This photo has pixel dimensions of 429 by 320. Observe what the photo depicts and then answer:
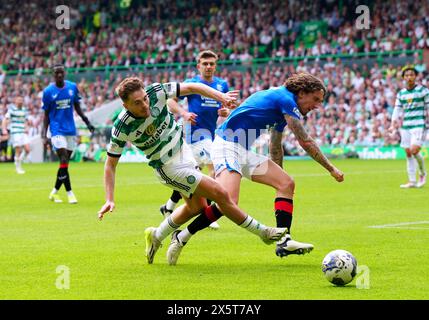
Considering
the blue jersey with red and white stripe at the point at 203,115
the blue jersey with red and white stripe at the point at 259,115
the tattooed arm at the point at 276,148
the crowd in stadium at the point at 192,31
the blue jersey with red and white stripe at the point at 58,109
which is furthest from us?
the crowd in stadium at the point at 192,31

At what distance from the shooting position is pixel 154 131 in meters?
8.59

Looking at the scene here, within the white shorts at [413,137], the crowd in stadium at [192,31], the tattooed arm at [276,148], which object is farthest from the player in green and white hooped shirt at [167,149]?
the crowd in stadium at [192,31]

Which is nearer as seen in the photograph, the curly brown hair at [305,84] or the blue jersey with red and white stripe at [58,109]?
the curly brown hair at [305,84]

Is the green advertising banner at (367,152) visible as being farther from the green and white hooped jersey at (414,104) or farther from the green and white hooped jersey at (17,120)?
the green and white hooped jersey at (414,104)

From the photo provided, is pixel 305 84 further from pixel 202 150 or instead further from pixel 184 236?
pixel 202 150

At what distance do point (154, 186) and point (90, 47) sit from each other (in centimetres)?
2693

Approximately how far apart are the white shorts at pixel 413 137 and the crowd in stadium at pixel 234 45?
1315 centimetres

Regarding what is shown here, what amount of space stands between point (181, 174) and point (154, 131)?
0.51 meters

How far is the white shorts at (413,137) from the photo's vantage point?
62.3 ft

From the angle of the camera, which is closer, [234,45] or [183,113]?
[183,113]

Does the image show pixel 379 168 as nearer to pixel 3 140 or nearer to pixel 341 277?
pixel 3 140

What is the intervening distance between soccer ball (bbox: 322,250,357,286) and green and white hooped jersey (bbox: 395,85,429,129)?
12040mm

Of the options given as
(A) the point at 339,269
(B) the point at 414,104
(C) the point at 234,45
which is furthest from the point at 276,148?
(C) the point at 234,45
